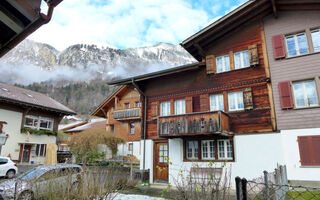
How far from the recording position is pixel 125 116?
104 ft

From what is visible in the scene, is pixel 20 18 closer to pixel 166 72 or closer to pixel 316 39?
pixel 166 72

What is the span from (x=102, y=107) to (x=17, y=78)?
14678 centimetres

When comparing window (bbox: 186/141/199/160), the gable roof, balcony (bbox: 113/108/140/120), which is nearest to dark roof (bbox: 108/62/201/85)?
window (bbox: 186/141/199/160)

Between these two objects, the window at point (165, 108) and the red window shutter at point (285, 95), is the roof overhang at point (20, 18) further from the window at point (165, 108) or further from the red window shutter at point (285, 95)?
the window at point (165, 108)

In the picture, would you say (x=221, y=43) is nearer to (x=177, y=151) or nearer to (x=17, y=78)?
(x=177, y=151)

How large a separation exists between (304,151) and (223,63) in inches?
268

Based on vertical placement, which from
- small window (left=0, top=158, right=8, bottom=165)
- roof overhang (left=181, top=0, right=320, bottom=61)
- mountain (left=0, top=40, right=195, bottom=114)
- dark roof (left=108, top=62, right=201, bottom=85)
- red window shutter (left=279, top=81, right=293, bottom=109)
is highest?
mountain (left=0, top=40, right=195, bottom=114)

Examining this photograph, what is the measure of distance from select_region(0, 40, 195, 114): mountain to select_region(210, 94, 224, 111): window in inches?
4429

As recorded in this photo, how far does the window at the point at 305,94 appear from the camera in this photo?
12352 millimetres

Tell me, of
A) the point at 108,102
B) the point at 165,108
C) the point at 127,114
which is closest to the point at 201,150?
the point at 165,108

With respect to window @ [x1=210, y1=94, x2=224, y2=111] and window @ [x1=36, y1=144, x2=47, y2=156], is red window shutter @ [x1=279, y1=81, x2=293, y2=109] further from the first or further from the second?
window @ [x1=36, y1=144, x2=47, y2=156]

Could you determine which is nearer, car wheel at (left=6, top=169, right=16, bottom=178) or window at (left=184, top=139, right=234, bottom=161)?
window at (left=184, top=139, right=234, bottom=161)

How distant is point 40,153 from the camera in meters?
25.0

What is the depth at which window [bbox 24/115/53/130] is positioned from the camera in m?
24.2
